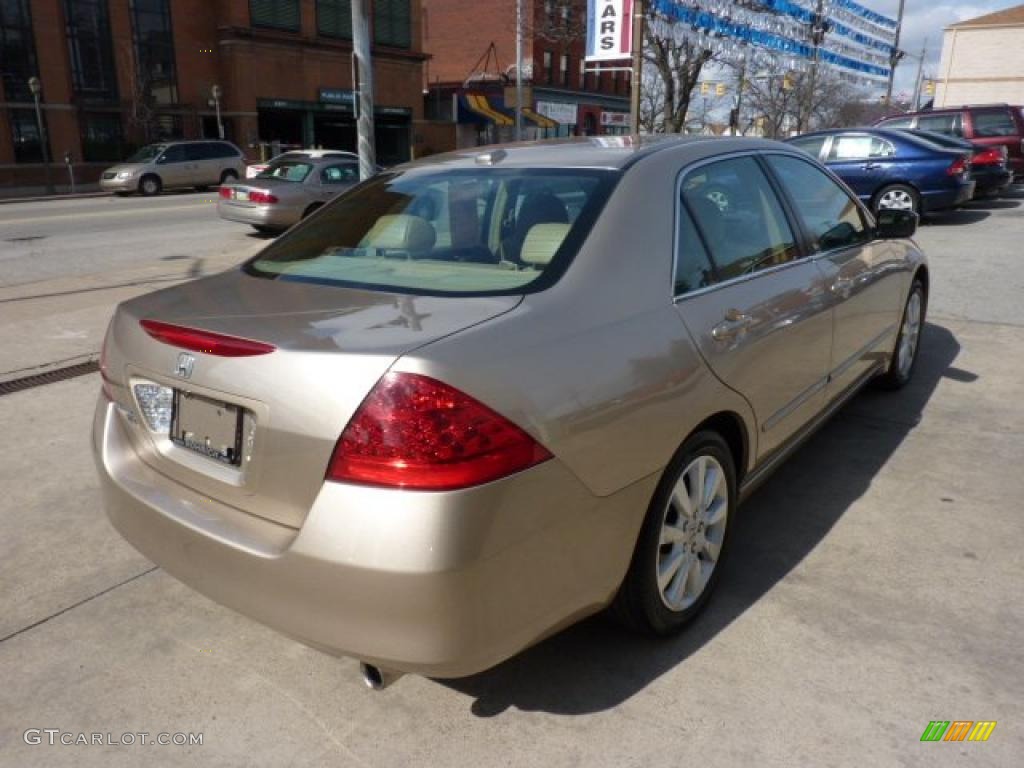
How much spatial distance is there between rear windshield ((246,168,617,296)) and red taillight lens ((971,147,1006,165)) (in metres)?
14.4

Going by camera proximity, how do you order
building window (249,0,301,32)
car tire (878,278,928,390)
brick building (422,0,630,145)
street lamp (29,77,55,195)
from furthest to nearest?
brick building (422,0,630,145) → building window (249,0,301,32) → street lamp (29,77,55,195) → car tire (878,278,928,390)

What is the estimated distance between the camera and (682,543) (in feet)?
8.96

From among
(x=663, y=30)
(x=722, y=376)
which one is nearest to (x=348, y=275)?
(x=722, y=376)

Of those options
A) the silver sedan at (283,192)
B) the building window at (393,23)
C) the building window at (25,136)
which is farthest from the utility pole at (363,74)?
the building window at (393,23)

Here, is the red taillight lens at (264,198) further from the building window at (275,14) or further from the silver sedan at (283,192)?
the building window at (275,14)

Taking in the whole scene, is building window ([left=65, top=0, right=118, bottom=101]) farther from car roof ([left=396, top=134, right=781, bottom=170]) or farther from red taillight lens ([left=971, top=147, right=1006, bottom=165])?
car roof ([left=396, top=134, right=781, bottom=170])

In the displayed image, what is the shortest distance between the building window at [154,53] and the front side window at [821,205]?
34.3 meters

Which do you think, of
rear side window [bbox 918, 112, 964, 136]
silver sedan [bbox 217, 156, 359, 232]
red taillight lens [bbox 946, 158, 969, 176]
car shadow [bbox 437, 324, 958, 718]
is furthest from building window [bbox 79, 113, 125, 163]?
car shadow [bbox 437, 324, 958, 718]

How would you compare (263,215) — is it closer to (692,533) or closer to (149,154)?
(692,533)

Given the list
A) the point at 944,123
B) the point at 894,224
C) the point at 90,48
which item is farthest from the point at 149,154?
the point at 894,224

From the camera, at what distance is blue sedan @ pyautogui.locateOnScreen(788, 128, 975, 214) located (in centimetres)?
1273

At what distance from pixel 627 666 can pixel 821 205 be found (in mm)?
2535

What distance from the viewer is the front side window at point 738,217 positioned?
302 centimetres

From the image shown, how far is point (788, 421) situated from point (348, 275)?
1.87m
